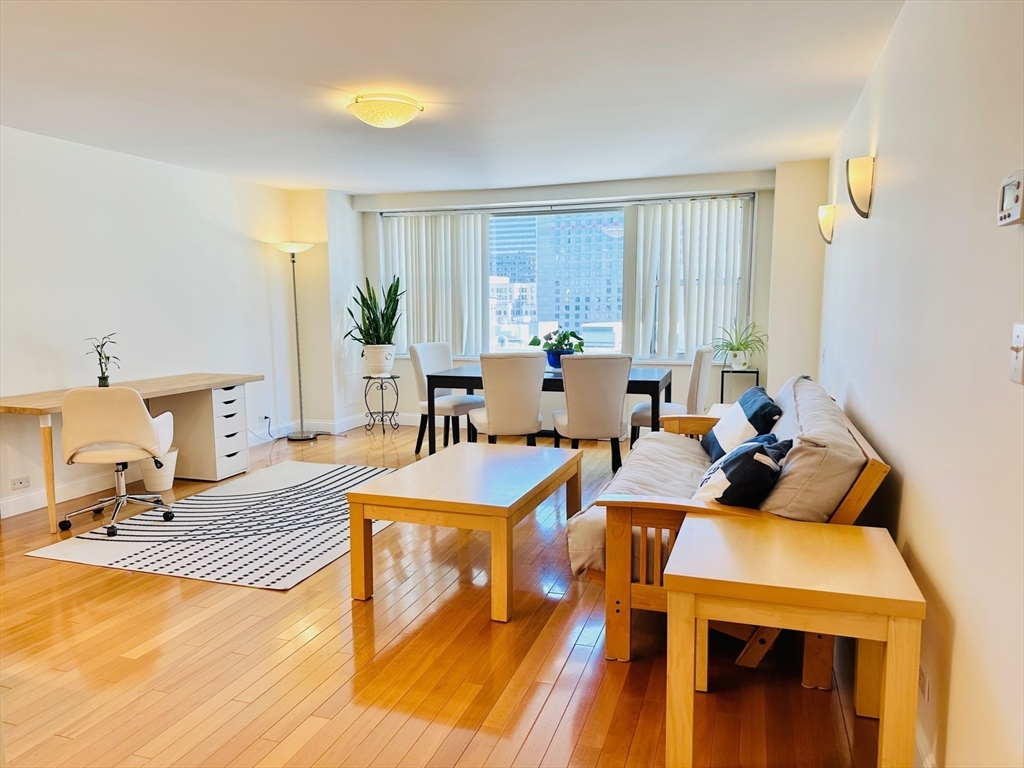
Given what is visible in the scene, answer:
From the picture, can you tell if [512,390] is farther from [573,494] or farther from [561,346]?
[573,494]

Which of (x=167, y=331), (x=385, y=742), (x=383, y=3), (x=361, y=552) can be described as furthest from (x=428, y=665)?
(x=167, y=331)

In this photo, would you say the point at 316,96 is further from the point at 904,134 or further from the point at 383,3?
the point at 904,134

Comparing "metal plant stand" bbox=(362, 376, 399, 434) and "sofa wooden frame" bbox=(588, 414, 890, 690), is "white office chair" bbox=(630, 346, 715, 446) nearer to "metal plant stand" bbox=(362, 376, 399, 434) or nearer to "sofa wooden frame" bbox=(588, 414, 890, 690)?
"sofa wooden frame" bbox=(588, 414, 890, 690)

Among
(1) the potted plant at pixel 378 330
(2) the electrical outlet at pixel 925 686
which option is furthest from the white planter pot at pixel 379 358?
(2) the electrical outlet at pixel 925 686

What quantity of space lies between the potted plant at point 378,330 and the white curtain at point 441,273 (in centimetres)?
39

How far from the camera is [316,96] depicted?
3396 mm

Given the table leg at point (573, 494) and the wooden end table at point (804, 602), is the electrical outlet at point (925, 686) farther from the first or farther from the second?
the table leg at point (573, 494)

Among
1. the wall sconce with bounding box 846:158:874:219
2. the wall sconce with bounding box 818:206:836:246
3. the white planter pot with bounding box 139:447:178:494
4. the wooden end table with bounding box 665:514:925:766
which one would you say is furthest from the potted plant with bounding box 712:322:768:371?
the white planter pot with bounding box 139:447:178:494

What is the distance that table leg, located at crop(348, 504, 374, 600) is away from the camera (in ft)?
9.13

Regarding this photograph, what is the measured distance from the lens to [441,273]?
6.82m

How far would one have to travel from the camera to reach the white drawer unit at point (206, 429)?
185 inches

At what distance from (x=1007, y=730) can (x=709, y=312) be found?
504cm

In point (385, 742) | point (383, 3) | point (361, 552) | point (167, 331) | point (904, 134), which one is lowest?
point (385, 742)

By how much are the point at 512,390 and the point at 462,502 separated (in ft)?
6.82
